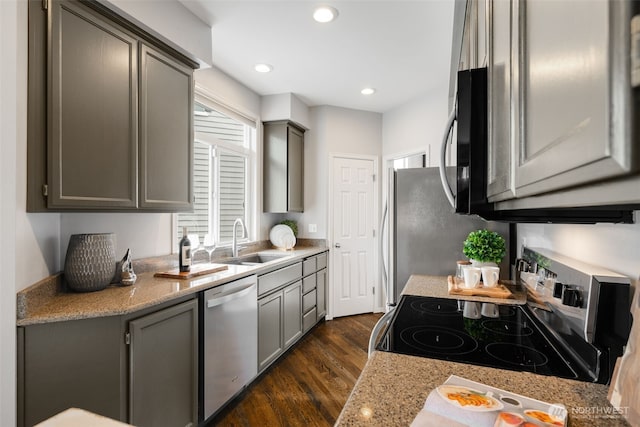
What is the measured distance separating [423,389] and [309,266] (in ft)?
9.22

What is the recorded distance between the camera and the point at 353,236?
14.1 feet

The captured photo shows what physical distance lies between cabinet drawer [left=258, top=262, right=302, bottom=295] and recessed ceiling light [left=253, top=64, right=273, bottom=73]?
180 centimetres

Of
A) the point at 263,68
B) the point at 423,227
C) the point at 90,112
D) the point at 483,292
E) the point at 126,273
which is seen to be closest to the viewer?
the point at 90,112

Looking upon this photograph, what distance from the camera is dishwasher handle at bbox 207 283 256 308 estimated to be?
2019 mm

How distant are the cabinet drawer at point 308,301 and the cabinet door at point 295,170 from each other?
37.8 inches

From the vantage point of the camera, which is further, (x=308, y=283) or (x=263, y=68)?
(x=308, y=283)

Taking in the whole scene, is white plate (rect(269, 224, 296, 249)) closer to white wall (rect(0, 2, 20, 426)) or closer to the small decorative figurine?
the small decorative figurine

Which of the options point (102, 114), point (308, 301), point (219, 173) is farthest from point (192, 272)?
point (308, 301)

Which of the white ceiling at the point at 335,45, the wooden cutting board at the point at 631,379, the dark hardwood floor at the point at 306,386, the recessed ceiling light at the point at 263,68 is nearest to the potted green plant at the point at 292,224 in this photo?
the dark hardwood floor at the point at 306,386

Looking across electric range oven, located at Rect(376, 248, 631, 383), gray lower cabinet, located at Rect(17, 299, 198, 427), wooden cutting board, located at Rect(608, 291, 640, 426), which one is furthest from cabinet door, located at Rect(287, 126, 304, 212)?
wooden cutting board, located at Rect(608, 291, 640, 426)

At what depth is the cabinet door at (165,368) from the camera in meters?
1.55

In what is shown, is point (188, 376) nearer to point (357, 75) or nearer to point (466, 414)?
point (466, 414)

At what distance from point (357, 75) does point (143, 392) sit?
300 cm

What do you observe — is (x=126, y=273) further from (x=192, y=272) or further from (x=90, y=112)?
(x=90, y=112)
